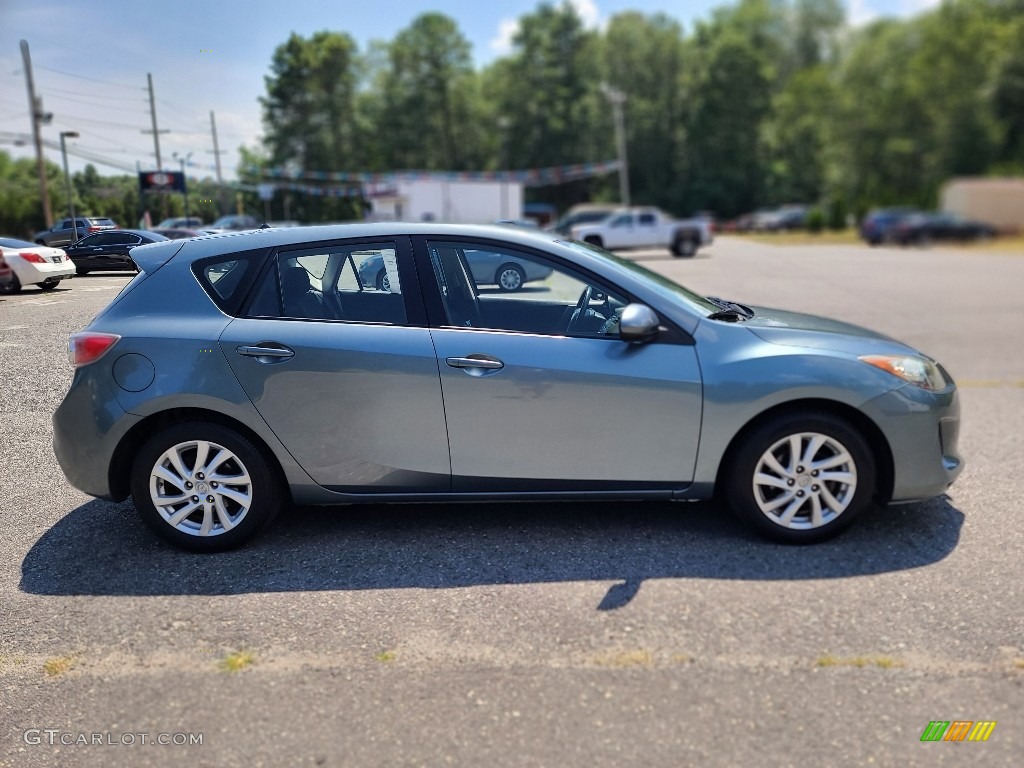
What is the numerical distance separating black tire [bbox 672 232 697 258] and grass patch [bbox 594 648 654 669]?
80.0 ft

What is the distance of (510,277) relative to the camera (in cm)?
411

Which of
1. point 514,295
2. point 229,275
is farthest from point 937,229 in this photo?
point 229,275

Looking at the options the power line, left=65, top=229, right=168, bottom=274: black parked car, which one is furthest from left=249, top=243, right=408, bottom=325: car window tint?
the power line

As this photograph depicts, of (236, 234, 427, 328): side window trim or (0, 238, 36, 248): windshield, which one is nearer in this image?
(236, 234, 427, 328): side window trim

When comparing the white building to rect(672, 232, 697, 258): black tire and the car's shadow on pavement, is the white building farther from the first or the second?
the car's shadow on pavement

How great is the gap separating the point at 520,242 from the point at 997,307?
39.4 feet

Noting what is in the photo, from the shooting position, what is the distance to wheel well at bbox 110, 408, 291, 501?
3.75 metres

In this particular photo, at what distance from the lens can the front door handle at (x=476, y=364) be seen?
366 cm

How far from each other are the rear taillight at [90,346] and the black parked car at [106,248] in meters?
0.55

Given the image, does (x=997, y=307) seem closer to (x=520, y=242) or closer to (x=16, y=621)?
(x=520, y=242)

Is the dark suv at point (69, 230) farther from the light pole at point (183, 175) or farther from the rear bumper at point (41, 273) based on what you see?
the light pole at point (183, 175)

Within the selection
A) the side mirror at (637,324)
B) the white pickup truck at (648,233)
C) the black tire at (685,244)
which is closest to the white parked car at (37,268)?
the side mirror at (637,324)

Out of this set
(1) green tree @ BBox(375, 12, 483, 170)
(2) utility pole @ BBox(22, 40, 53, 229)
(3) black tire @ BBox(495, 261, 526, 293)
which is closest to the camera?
(3) black tire @ BBox(495, 261, 526, 293)

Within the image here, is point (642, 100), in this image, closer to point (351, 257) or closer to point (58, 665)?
point (351, 257)
